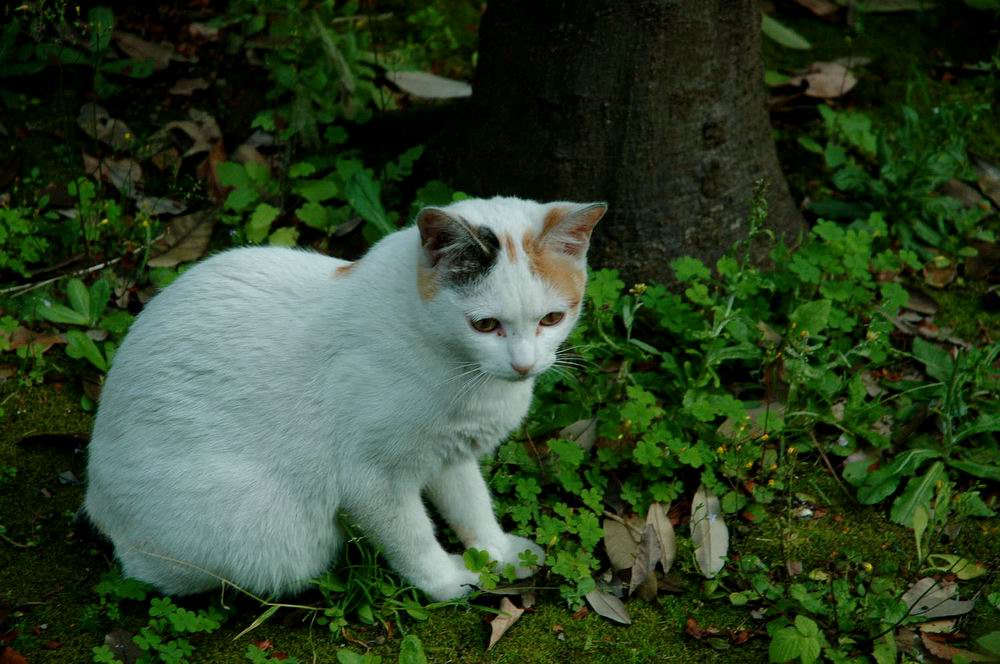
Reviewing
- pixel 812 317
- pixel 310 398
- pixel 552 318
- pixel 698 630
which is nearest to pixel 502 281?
pixel 552 318

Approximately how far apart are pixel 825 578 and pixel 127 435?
2.48 metres

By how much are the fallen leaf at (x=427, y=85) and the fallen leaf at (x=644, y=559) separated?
2715 millimetres

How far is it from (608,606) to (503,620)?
15.0 inches

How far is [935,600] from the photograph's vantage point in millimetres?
3277

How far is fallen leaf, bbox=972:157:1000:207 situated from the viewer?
193 inches

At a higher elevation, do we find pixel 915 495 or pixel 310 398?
pixel 310 398

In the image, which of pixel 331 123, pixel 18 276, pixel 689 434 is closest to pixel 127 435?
pixel 18 276

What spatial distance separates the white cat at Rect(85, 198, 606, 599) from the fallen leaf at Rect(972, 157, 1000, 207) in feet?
9.74

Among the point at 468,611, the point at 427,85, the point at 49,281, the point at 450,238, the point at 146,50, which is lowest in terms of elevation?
the point at 468,611

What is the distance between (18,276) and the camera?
438 cm

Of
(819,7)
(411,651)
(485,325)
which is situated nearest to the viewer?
(485,325)

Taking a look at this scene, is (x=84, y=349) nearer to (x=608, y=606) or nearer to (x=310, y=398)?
(x=310, y=398)

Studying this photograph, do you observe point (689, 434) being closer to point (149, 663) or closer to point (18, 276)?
point (149, 663)

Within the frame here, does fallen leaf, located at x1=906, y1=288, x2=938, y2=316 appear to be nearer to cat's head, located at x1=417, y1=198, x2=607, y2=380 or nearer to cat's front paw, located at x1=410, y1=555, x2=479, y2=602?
cat's head, located at x1=417, y1=198, x2=607, y2=380
